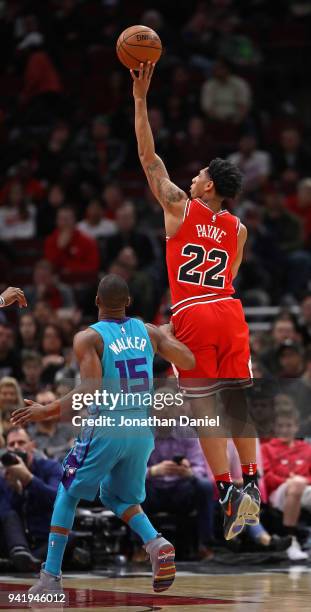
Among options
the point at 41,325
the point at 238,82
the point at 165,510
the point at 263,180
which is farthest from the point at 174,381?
the point at 238,82

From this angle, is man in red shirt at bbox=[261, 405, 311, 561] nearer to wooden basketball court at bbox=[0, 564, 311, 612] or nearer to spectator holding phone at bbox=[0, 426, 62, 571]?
wooden basketball court at bbox=[0, 564, 311, 612]

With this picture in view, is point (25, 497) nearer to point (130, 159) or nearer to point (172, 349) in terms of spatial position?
point (172, 349)

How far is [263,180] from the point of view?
18.8m

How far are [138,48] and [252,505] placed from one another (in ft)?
10.9

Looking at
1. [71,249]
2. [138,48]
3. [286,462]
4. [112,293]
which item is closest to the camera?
[112,293]

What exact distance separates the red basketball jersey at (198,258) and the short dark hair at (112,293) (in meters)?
0.51

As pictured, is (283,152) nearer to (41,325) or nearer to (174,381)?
(41,325)

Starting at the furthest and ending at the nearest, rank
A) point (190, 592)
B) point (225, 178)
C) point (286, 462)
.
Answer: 1. point (286, 462)
2. point (190, 592)
3. point (225, 178)

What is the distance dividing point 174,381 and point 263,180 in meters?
8.08

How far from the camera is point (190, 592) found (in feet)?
30.2

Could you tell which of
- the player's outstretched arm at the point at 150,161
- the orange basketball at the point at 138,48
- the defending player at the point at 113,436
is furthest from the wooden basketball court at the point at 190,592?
the orange basketball at the point at 138,48

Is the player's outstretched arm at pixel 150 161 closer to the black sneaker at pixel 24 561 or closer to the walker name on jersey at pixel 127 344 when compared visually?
the walker name on jersey at pixel 127 344

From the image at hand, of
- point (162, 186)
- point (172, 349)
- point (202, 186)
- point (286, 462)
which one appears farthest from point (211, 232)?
point (286, 462)

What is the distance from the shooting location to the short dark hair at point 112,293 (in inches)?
336
